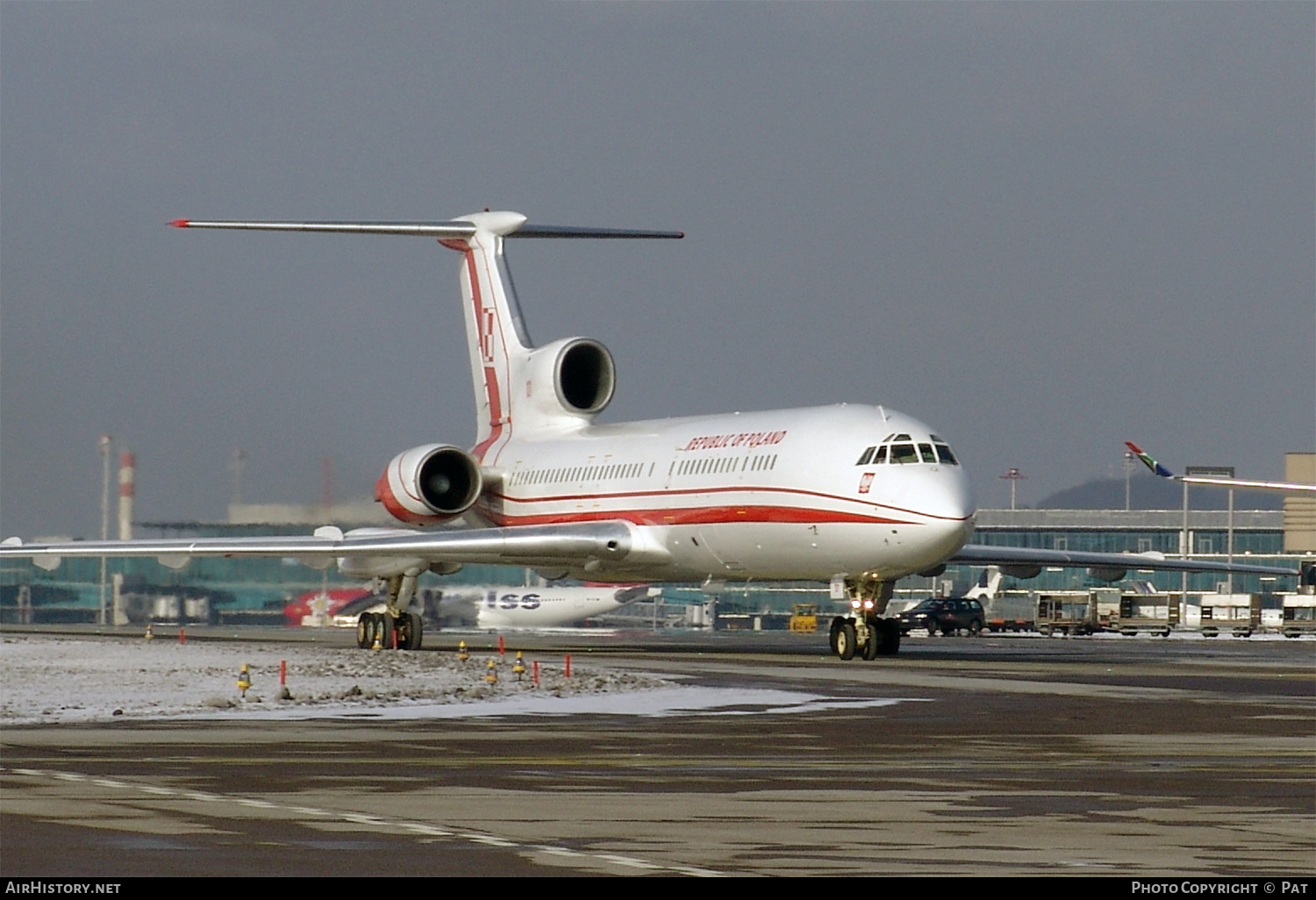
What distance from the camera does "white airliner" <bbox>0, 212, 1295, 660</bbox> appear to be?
35.2 meters

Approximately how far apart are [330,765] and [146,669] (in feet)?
42.7

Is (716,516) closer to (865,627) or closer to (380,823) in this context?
(865,627)

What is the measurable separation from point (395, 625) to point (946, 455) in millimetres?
12270

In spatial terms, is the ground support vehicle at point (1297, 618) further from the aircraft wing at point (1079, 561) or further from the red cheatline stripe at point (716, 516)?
the red cheatline stripe at point (716, 516)

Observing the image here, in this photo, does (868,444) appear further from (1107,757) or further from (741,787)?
(741,787)

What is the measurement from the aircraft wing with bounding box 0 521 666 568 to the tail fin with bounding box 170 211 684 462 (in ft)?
25.0

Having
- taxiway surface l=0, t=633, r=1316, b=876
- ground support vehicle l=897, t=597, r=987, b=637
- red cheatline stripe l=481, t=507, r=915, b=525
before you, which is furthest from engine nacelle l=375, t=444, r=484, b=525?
taxiway surface l=0, t=633, r=1316, b=876

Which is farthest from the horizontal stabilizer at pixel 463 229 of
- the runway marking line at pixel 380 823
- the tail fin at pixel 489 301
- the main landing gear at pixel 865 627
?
the runway marking line at pixel 380 823

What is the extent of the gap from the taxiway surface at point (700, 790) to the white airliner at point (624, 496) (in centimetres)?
1023

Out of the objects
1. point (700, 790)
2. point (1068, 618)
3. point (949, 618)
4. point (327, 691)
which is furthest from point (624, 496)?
point (1068, 618)

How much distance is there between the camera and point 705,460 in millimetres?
39031

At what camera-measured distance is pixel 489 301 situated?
50312 mm

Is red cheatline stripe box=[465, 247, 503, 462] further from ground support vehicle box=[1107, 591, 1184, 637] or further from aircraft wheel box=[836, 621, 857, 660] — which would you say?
ground support vehicle box=[1107, 591, 1184, 637]

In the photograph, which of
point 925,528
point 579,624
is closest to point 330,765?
point 925,528
